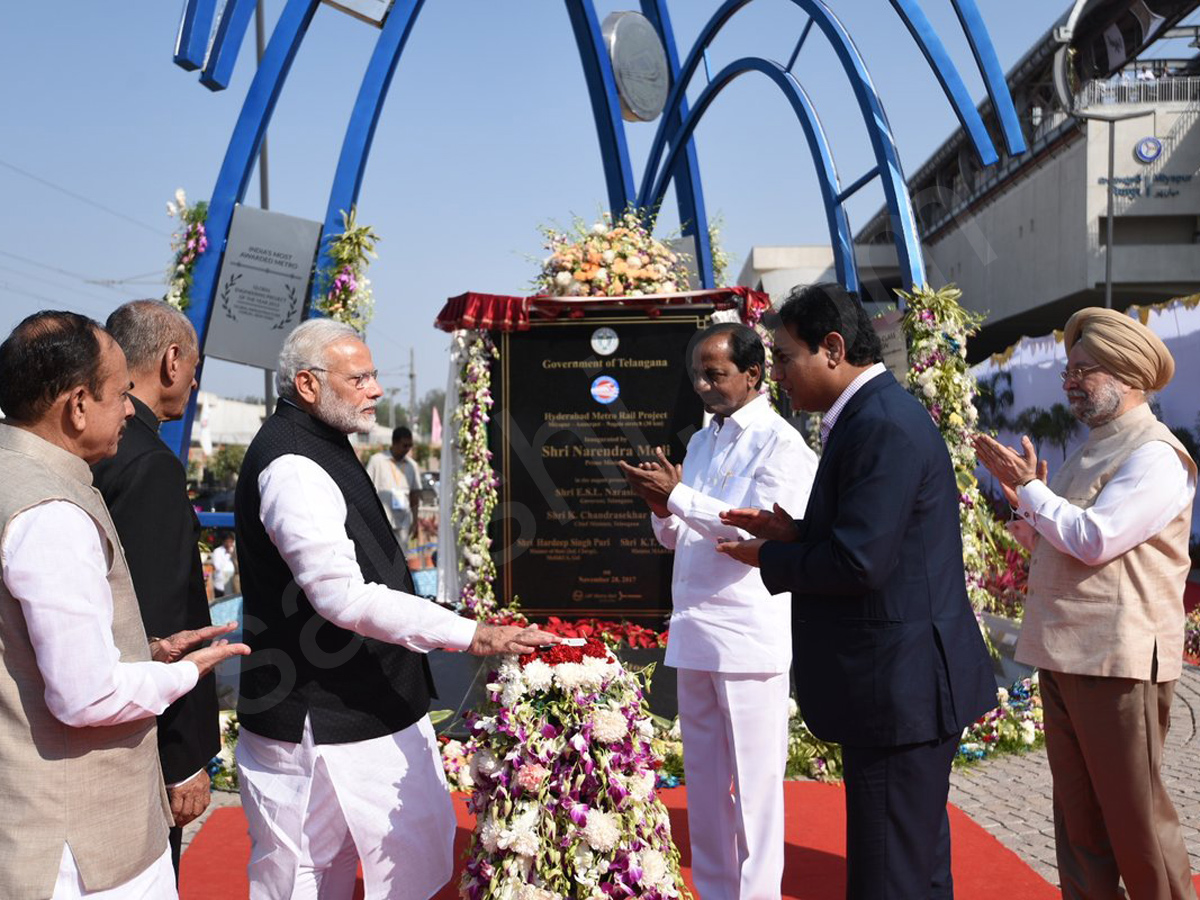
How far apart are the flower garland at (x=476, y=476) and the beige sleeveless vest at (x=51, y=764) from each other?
15.5ft

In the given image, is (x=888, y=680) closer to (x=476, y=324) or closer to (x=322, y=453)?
(x=322, y=453)

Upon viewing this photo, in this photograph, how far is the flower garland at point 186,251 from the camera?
7848 mm

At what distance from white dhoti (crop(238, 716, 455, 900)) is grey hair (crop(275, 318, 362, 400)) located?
93 cm

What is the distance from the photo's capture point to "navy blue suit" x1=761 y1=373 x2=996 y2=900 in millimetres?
2600

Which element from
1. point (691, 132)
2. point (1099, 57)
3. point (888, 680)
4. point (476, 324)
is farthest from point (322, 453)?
point (1099, 57)

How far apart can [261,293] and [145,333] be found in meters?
5.04

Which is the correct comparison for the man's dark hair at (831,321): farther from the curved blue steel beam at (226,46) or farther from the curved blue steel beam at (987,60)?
the curved blue steel beam at (226,46)

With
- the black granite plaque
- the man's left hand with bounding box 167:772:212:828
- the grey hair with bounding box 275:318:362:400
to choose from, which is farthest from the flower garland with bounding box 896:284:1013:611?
the man's left hand with bounding box 167:772:212:828

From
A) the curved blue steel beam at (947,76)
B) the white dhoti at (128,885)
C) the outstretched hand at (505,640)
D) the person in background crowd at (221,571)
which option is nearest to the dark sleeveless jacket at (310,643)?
the outstretched hand at (505,640)

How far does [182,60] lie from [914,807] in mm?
8122

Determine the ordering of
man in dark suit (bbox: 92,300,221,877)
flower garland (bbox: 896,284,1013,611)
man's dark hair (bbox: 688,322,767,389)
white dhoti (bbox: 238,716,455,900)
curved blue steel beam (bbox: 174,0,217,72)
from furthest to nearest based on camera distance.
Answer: curved blue steel beam (bbox: 174,0,217,72) < flower garland (bbox: 896,284,1013,611) < man's dark hair (bbox: 688,322,767,389) < white dhoti (bbox: 238,716,455,900) < man in dark suit (bbox: 92,300,221,877)

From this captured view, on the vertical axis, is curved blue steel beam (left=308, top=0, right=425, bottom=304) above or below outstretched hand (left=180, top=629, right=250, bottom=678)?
above

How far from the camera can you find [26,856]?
6.39 ft

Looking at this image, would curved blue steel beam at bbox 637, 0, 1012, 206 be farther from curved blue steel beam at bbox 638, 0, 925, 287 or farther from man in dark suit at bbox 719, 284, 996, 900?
man in dark suit at bbox 719, 284, 996, 900
